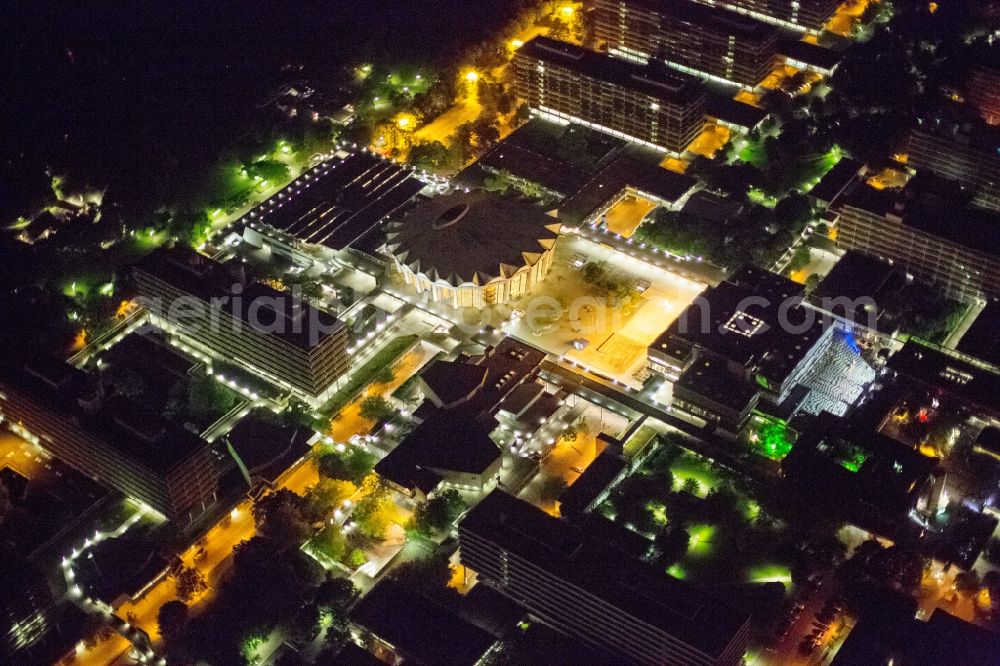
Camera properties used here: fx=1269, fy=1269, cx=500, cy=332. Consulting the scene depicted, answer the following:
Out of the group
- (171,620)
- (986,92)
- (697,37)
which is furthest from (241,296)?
(986,92)

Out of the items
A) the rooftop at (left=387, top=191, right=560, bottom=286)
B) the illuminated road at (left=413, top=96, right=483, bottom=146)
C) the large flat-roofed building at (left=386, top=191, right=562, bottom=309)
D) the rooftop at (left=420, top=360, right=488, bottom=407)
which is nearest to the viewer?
the rooftop at (left=420, top=360, right=488, bottom=407)

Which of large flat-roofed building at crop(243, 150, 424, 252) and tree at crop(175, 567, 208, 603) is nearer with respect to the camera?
tree at crop(175, 567, 208, 603)

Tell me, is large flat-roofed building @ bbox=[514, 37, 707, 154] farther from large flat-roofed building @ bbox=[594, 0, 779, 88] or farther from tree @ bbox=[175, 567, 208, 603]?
tree @ bbox=[175, 567, 208, 603]

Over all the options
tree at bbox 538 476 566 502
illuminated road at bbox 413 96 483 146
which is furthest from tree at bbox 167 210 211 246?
tree at bbox 538 476 566 502

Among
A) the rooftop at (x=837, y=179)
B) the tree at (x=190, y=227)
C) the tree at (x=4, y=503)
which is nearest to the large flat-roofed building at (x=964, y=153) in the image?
the rooftop at (x=837, y=179)

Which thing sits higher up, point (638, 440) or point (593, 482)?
point (593, 482)

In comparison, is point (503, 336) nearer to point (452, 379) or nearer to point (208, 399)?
point (452, 379)
